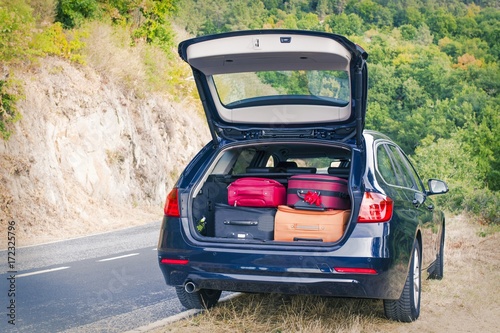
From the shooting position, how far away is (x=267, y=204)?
6336mm

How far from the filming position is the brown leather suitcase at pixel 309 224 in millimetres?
5883

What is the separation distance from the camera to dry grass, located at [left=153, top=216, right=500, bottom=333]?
6.15 meters

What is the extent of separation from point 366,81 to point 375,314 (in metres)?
2.15

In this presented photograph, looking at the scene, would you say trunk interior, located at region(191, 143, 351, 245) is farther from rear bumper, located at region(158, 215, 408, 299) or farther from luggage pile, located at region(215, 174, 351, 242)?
rear bumper, located at region(158, 215, 408, 299)

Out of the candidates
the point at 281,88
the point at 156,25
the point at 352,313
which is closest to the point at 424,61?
the point at 156,25

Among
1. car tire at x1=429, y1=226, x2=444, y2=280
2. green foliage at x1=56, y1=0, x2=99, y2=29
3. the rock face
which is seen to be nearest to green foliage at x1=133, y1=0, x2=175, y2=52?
green foliage at x1=56, y1=0, x2=99, y2=29

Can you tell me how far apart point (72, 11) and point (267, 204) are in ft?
66.5

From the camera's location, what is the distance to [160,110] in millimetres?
26016

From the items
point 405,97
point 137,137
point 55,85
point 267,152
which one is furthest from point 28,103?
point 405,97

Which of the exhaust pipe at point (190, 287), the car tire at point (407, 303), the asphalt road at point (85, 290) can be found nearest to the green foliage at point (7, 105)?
the asphalt road at point (85, 290)

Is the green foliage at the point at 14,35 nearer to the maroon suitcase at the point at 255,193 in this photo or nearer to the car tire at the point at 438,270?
the car tire at the point at 438,270

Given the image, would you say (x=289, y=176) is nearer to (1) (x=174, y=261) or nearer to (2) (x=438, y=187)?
(1) (x=174, y=261)

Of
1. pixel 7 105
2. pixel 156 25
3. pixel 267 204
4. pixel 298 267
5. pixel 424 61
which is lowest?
pixel 424 61

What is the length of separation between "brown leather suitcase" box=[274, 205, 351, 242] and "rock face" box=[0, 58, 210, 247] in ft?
30.8
